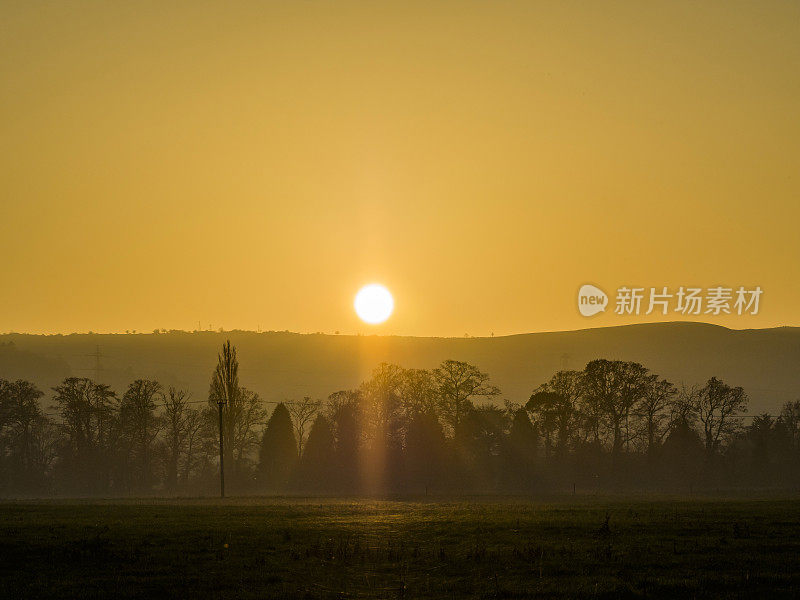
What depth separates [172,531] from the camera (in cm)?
4006

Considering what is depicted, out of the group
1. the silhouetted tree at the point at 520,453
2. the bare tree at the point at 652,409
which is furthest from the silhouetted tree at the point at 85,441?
the bare tree at the point at 652,409

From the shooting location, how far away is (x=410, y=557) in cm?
3262

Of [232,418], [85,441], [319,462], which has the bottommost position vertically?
[319,462]

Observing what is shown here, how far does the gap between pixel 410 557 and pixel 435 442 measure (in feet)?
227

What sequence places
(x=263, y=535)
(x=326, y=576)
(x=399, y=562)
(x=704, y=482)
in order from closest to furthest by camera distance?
(x=326, y=576) → (x=399, y=562) → (x=263, y=535) → (x=704, y=482)

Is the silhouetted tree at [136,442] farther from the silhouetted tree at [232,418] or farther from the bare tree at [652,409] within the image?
the bare tree at [652,409]

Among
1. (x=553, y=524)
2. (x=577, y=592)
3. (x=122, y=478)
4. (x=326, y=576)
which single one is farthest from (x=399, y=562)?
(x=122, y=478)

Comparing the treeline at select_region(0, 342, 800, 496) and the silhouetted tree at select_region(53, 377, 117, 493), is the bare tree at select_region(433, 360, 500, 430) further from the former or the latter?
the silhouetted tree at select_region(53, 377, 117, 493)

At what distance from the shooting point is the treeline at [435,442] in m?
101

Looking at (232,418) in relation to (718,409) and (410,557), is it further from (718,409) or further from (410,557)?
(410,557)

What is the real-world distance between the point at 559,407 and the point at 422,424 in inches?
628

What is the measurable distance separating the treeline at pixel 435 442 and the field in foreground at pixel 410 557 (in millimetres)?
54217

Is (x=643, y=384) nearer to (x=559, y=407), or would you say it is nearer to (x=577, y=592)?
(x=559, y=407)

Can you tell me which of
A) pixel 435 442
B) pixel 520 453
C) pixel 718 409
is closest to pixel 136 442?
pixel 435 442
